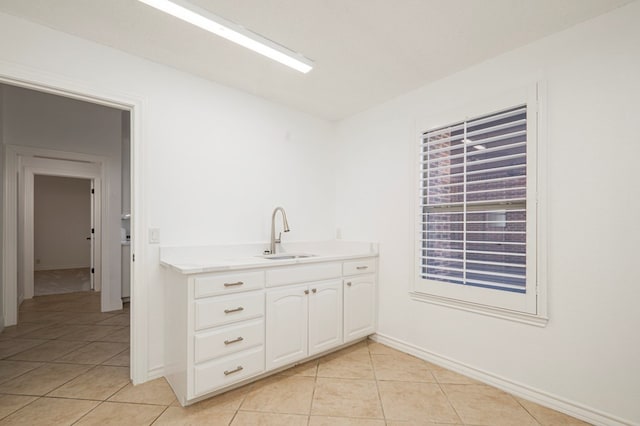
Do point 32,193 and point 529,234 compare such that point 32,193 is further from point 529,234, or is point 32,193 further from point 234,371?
point 529,234

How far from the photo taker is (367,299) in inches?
115

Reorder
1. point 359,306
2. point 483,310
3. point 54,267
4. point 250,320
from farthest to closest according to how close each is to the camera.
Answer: point 54,267
point 359,306
point 483,310
point 250,320

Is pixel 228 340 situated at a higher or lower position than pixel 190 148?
lower

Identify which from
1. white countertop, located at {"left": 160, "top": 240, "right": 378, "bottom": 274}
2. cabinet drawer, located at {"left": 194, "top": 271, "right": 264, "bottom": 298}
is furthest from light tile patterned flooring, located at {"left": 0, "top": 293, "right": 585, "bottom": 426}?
white countertop, located at {"left": 160, "top": 240, "right": 378, "bottom": 274}

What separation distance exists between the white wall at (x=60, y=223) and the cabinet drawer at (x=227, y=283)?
8.33 metres

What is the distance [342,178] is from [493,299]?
2.00 metres

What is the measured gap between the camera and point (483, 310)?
2.23 meters

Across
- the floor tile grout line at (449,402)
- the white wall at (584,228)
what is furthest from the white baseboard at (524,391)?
the floor tile grout line at (449,402)

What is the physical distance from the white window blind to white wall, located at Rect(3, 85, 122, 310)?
13.4 ft

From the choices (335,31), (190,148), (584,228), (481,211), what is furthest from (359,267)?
(335,31)

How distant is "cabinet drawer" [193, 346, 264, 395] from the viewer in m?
1.87

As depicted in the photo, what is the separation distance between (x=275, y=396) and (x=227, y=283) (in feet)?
2.84

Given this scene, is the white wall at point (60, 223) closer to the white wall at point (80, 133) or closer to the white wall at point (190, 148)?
the white wall at point (80, 133)

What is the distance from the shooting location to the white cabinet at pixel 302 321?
223 cm
